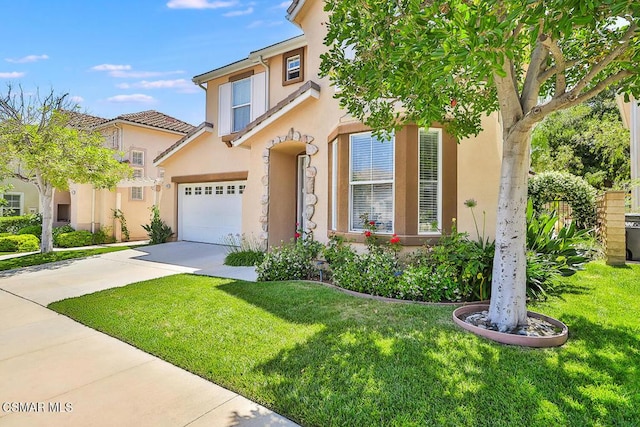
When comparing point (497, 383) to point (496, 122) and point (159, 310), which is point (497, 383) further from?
point (496, 122)

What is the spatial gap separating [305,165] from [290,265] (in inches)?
130

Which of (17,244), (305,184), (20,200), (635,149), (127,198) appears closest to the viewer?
(305,184)

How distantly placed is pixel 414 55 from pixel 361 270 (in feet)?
14.9

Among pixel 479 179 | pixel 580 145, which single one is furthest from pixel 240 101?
pixel 580 145

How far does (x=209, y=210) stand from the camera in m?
15.1

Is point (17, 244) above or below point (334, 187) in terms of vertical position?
below

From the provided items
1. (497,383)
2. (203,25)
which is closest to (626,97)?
(497,383)

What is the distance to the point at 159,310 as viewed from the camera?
20.0 feet

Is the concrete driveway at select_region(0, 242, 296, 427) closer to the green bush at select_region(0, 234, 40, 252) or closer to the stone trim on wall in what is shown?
the stone trim on wall

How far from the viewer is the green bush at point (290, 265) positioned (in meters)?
8.55

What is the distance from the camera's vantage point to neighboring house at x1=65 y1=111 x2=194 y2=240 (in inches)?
728

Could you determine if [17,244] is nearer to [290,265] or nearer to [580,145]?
[290,265]

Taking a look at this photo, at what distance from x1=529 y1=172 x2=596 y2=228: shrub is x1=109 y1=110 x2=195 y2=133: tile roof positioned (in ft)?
65.1

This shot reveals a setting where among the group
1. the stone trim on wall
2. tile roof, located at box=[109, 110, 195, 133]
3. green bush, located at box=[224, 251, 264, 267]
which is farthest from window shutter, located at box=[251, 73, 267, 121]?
tile roof, located at box=[109, 110, 195, 133]
